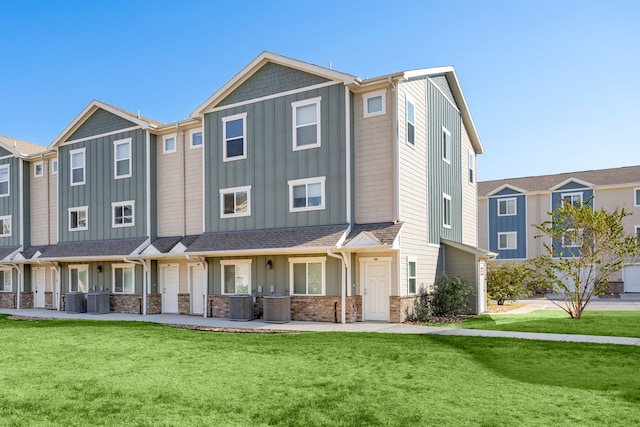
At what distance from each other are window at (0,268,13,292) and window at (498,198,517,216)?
3181cm

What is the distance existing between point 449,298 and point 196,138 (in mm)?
11714

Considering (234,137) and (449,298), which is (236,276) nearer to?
(234,137)

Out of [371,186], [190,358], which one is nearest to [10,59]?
[371,186]

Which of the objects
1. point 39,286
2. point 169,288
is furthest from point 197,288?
point 39,286

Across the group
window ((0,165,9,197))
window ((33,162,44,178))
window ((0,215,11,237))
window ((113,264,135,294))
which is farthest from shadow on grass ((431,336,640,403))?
window ((0,165,9,197))

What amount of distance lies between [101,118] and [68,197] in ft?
13.6

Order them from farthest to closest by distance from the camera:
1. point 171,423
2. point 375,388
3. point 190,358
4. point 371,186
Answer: point 371,186
point 190,358
point 375,388
point 171,423

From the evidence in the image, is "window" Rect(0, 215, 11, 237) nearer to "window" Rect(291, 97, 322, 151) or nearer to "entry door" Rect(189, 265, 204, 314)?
"entry door" Rect(189, 265, 204, 314)

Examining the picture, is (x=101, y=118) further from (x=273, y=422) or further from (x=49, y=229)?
(x=273, y=422)

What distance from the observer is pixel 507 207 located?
38.5 m

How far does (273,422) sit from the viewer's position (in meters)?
6.00

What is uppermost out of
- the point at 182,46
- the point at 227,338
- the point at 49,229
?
the point at 182,46

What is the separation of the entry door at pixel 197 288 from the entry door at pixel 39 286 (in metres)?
9.44

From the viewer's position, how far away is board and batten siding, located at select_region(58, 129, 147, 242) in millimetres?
22156
